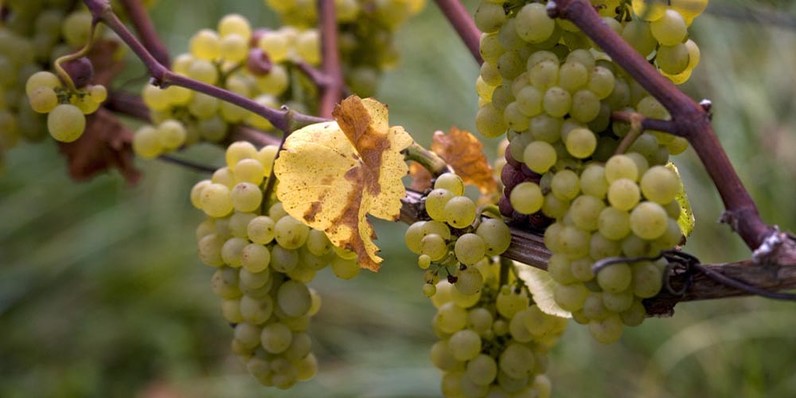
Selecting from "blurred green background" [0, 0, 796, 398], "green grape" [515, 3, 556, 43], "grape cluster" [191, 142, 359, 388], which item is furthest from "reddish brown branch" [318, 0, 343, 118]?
"blurred green background" [0, 0, 796, 398]

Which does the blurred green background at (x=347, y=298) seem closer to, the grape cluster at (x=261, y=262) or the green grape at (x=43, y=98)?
the grape cluster at (x=261, y=262)

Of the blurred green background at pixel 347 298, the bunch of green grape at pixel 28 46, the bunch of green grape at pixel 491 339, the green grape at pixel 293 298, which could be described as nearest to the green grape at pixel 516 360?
the bunch of green grape at pixel 491 339

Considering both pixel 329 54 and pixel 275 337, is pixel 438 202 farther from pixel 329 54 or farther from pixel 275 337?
pixel 329 54

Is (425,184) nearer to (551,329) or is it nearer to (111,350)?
(551,329)

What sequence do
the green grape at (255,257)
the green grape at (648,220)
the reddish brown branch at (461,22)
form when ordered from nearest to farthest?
the green grape at (648,220) < the green grape at (255,257) < the reddish brown branch at (461,22)

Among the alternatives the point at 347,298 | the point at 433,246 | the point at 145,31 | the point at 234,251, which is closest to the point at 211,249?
the point at 234,251

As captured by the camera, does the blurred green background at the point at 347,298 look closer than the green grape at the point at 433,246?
No

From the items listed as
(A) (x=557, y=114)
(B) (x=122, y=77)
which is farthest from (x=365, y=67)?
(B) (x=122, y=77)

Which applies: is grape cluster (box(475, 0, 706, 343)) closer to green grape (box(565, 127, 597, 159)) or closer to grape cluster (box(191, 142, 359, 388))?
green grape (box(565, 127, 597, 159))
